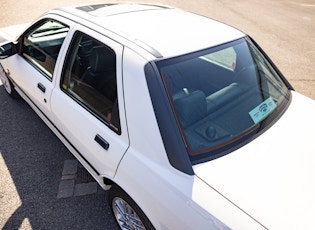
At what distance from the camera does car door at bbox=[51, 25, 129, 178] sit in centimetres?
196

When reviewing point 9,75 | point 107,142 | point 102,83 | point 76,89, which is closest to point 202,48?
point 102,83

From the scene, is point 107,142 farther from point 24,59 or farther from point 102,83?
point 24,59

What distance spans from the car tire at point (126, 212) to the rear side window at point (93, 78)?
0.53 metres

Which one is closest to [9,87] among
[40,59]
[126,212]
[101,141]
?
[40,59]

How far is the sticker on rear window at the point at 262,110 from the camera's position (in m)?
1.95

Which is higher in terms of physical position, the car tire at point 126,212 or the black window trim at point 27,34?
the black window trim at point 27,34

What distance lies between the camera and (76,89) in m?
2.41

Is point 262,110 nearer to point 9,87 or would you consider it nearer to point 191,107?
point 191,107

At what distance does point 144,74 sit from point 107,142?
24.4 inches

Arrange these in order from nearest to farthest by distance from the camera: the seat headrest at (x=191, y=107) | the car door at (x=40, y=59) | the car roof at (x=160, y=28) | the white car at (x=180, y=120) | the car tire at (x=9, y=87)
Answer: the white car at (x=180, y=120) → the seat headrest at (x=191, y=107) → the car roof at (x=160, y=28) → the car door at (x=40, y=59) → the car tire at (x=9, y=87)

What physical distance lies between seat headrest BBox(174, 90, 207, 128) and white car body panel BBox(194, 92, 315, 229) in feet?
1.06

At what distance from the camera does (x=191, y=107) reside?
184 centimetres

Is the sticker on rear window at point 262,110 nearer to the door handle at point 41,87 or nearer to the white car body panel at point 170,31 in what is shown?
the white car body panel at point 170,31

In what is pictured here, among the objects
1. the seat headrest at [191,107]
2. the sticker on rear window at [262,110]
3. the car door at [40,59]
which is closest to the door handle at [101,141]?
the seat headrest at [191,107]
